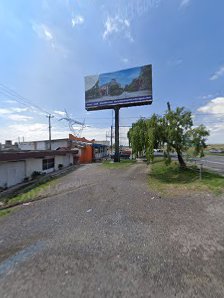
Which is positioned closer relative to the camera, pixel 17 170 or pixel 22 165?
pixel 17 170

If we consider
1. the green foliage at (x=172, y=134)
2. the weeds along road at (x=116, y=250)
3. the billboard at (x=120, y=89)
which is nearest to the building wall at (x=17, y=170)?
the weeds along road at (x=116, y=250)

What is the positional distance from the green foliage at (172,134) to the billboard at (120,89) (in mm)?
11811

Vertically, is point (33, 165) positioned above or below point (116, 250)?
above

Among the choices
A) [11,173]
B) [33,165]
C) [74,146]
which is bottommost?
[11,173]

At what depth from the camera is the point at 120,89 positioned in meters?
26.5

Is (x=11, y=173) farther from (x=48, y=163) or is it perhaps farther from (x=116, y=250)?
(x=116, y=250)

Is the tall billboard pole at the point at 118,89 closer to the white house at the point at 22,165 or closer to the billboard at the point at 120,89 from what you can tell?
the billboard at the point at 120,89

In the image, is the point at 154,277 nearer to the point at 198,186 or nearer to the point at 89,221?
the point at 89,221

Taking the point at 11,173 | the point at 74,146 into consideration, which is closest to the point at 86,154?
the point at 74,146

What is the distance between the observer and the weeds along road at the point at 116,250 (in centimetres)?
318

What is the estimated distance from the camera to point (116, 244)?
4.71 m

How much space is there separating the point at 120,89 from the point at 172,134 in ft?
50.7

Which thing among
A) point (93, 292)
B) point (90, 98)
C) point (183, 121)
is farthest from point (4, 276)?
point (90, 98)

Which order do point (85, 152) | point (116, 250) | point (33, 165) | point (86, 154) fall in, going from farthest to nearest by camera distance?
point (86, 154)
point (85, 152)
point (33, 165)
point (116, 250)
